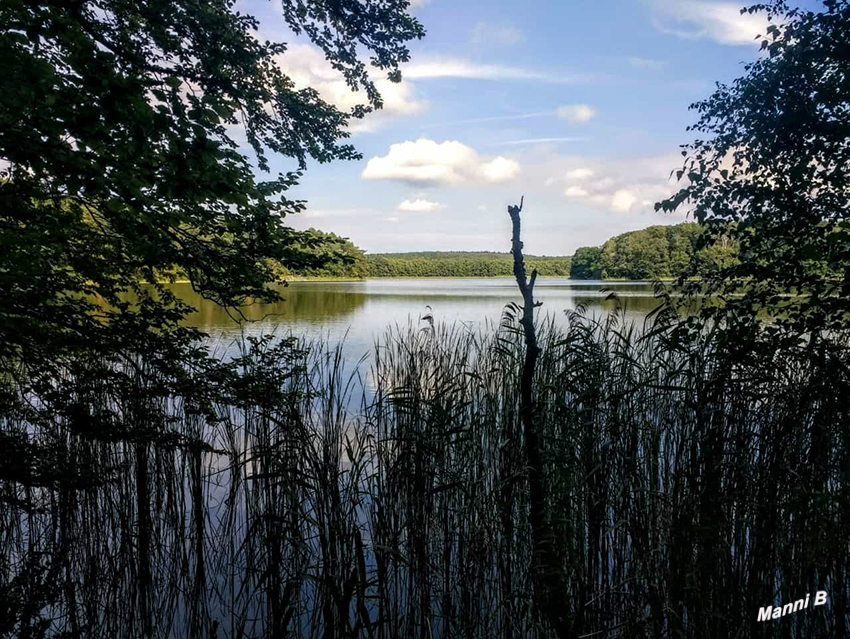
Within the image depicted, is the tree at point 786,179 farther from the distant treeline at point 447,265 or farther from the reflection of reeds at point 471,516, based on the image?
the distant treeline at point 447,265

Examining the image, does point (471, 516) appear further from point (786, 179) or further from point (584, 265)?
point (584, 265)

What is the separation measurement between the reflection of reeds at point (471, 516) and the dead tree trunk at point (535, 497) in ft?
0.31

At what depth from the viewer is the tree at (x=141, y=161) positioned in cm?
226

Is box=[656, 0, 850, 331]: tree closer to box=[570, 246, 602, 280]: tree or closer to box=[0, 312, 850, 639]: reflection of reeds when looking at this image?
box=[0, 312, 850, 639]: reflection of reeds

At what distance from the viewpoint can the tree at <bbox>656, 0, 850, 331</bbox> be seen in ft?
10.9

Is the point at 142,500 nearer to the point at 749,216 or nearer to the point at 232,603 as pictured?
the point at 232,603

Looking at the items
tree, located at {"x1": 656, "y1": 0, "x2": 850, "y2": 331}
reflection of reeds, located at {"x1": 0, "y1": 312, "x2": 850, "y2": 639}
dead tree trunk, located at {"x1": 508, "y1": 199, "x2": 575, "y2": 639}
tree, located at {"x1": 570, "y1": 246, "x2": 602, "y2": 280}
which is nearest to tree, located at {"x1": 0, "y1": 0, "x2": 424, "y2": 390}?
reflection of reeds, located at {"x1": 0, "y1": 312, "x2": 850, "y2": 639}

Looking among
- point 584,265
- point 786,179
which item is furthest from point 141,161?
point 584,265

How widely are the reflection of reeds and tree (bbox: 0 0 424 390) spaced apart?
75 centimetres

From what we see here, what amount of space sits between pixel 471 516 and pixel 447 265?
7720cm

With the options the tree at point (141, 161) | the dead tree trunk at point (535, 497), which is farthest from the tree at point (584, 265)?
the dead tree trunk at point (535, 497)

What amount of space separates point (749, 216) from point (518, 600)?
112 inches

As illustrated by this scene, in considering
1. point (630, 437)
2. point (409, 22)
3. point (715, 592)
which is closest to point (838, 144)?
point (630, 437)

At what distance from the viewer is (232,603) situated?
3.46 metres
